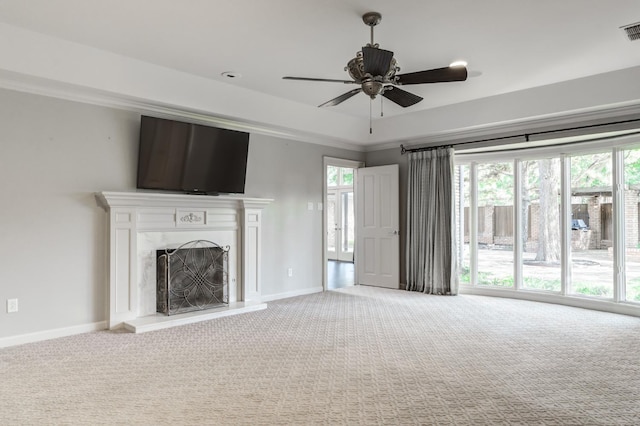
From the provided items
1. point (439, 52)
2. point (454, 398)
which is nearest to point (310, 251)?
point (439, 52)

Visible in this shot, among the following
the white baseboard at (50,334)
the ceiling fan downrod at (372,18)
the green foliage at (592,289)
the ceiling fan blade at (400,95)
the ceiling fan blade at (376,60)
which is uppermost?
the ceiling fan downrod at (372,18)

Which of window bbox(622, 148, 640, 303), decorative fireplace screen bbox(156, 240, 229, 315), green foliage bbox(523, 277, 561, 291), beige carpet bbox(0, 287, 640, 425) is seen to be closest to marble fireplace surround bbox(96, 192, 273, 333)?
decorative fireplace screen bbox(156, 240, 229, 315)

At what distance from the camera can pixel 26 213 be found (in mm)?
3998

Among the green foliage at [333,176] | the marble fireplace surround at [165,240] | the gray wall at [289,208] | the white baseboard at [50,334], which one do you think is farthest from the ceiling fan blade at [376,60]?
the green foliage at [333,176]

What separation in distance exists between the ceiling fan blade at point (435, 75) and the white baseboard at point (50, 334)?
3.84 metres

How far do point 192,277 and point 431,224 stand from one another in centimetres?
363

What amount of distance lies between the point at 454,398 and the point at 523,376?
744mm

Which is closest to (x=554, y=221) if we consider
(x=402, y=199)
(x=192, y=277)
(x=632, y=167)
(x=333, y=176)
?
(x=632, y=167)

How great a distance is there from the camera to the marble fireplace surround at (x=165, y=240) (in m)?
4.45

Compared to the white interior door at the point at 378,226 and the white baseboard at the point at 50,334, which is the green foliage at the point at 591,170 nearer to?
the white interior door at the point at 378,226

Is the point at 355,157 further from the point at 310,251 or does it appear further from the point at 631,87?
the point at 631,87

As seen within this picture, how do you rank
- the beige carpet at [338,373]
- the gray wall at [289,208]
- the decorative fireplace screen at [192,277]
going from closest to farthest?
the beige carpet at [338,373] < the decorative fireplace screen at [192,277] < the gray wall at [289,208]

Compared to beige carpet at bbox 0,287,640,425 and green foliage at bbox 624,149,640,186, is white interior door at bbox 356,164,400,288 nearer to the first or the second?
beige carpet at bbox 0,287,640,425

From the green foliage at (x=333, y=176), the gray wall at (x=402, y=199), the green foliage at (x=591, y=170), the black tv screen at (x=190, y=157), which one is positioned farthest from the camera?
the green foliage at (x=333, y=176)
